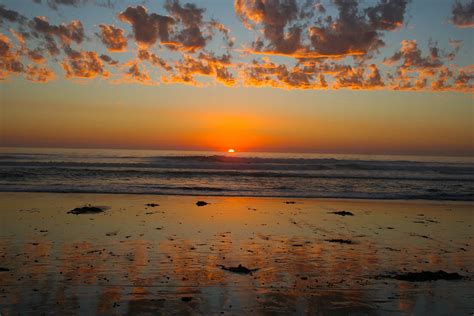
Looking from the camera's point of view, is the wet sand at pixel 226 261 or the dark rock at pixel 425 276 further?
the dark rock at pixel 425 276

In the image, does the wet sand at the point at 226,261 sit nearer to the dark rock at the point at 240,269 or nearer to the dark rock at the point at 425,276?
the dark rock at the point at 240,269

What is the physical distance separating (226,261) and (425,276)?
4.43 metres

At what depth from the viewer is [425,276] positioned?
28.5 feet

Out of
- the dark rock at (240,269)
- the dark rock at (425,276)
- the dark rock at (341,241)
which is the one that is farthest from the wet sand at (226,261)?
the dark rock at (425,276)

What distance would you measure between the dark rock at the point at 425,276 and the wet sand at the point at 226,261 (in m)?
0.26

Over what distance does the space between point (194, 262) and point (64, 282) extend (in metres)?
2.89

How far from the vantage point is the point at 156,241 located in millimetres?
11664

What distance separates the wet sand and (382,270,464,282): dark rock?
261 mm

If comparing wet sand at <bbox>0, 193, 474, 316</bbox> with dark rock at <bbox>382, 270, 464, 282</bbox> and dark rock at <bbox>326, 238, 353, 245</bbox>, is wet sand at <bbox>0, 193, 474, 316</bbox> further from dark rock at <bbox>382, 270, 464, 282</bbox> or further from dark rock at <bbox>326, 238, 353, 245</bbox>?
dark rock at <bbox>382, 270, 464, 282</bbox>

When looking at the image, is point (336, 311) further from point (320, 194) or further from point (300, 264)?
point (320, 194)

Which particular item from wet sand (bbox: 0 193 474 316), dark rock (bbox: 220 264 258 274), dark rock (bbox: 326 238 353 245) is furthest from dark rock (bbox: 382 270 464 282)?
dark rock (bbox: 326 238 353 245)

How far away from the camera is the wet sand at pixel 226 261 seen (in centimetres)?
699

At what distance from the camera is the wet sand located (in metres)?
6.99

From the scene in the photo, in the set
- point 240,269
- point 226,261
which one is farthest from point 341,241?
point 240,269
